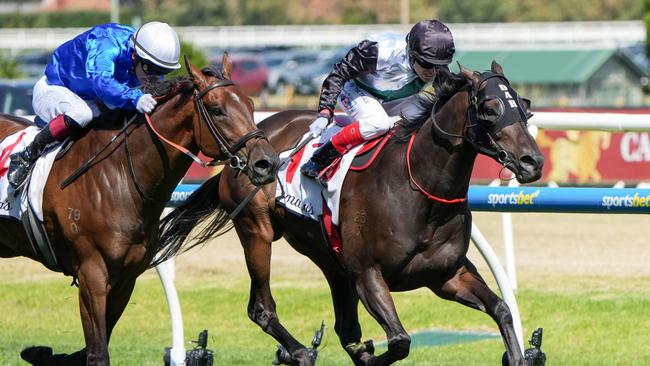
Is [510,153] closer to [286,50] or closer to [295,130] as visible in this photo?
[295,130]

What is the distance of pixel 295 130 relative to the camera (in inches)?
279

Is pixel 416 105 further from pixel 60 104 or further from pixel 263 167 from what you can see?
pixel 60 104

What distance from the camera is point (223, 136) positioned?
5.53 meters

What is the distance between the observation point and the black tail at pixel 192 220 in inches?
268

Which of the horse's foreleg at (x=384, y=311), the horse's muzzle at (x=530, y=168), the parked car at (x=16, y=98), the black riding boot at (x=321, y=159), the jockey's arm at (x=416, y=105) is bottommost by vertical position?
the horse's foreleg at (x=384, y=311)

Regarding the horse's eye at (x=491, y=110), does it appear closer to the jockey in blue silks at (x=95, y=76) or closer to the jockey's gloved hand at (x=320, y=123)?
the jockey's gloved hand at (x=320, y=123)

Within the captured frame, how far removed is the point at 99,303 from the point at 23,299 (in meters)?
4.24

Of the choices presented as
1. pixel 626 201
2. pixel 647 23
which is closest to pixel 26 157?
pixel 626 201

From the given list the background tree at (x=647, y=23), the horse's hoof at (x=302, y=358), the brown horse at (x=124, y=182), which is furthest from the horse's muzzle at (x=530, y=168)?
the background tree at (x=647, y=23)

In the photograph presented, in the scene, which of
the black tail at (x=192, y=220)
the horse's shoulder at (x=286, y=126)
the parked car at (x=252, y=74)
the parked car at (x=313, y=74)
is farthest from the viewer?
the parked car at (x=313, y=74)

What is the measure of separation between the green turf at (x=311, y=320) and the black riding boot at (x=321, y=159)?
57.2 inches

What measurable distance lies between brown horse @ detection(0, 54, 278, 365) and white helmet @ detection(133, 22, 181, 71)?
0.44 feet

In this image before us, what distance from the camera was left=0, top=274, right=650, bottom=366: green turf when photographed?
766cm

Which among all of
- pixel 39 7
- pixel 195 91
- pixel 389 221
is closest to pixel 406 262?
pixel 389 221
